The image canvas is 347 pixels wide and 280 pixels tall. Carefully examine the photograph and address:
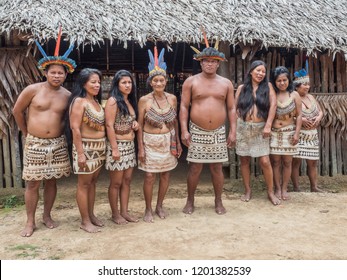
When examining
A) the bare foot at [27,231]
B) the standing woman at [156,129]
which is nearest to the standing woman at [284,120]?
the standing woman at [156,129]

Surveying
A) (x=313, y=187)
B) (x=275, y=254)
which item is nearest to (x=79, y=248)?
(x=275, y=254)

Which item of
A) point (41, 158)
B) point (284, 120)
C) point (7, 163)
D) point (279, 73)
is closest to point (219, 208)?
point (284, 120)

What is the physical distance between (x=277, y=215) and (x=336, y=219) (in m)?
0.65

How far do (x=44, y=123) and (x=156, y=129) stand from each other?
45.5 inches

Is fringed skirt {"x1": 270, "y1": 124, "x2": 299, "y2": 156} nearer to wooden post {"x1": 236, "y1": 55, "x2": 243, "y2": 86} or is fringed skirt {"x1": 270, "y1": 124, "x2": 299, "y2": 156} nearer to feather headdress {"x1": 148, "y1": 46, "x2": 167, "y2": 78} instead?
wooden post {"x1": 236, "y1": 55, "x2": 243, "y2": 86}

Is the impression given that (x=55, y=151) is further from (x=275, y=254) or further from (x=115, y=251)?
(x=275, y=254)

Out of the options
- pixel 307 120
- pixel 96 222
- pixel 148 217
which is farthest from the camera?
pixel 307 120

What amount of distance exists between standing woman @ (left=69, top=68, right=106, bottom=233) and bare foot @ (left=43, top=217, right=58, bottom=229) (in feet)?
1.30

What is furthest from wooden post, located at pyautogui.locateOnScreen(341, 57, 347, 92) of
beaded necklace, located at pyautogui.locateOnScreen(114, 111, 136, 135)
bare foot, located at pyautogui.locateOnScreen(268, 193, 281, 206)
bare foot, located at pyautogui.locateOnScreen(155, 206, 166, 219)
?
beaded necklace, located at pyautogui.locateOnScreen(114, 111, 136, 135)

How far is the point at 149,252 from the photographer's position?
2.99 m

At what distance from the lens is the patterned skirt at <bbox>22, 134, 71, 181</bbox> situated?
344cm

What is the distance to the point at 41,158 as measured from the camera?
345 cm

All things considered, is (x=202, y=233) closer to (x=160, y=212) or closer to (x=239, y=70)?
(x=160, y=212)

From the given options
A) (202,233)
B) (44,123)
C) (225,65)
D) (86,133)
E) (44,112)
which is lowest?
(202,233)
